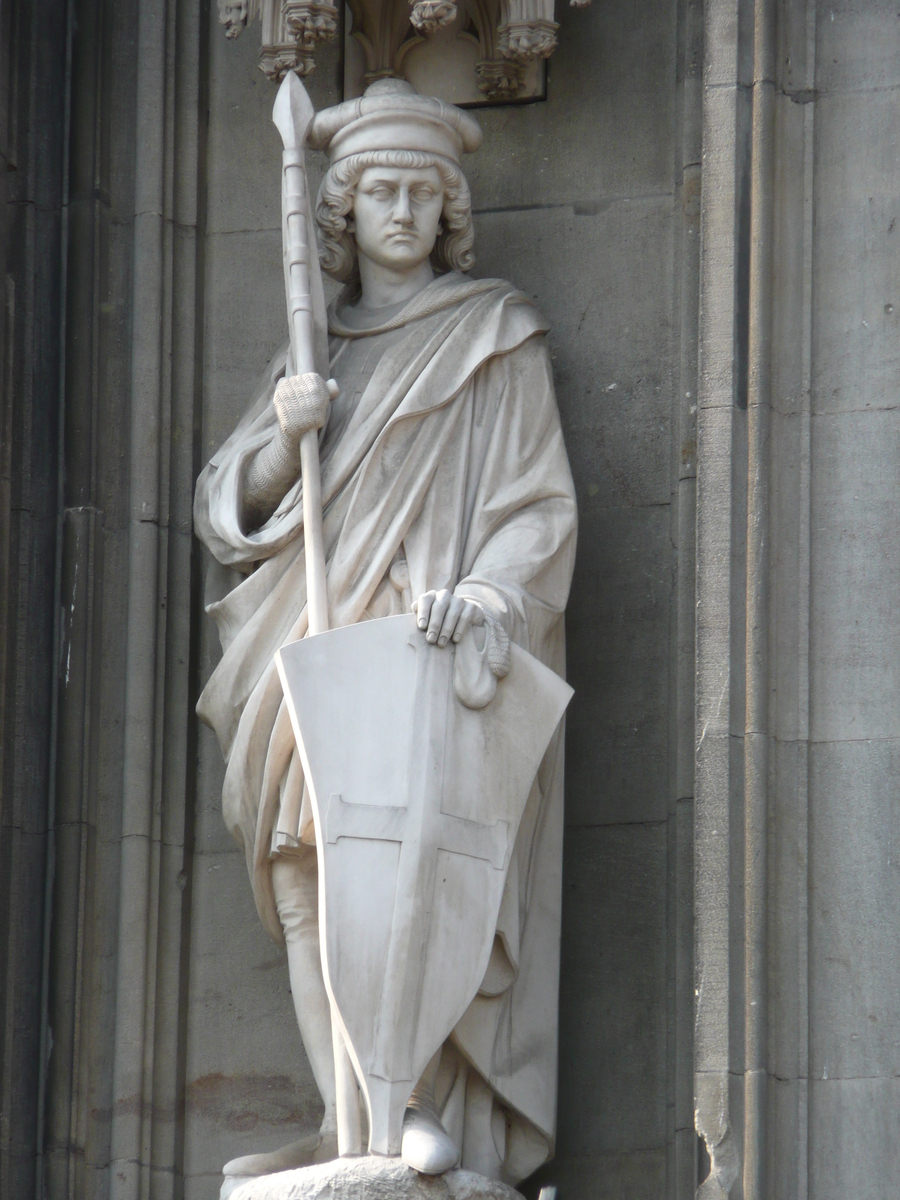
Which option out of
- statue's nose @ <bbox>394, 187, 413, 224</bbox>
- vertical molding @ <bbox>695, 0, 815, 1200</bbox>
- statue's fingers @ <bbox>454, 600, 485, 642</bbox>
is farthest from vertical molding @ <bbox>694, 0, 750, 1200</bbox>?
statue's nose @ <bbox>394, 187, 413, 224</bbox>

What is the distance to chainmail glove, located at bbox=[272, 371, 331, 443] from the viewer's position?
7016 millimetres

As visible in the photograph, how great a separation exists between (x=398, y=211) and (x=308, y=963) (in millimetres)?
1812

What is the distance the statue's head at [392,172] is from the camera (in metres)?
7.27

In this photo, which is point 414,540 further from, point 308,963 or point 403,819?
point 308,963

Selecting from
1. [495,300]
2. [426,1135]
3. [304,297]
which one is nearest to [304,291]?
[304,297]

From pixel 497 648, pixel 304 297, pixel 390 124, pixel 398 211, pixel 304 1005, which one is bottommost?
pixel 304 1005

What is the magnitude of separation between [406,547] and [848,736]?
113 centimetres

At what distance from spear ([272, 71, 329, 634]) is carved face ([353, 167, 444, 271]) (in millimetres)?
177

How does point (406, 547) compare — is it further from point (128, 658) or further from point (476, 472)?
point (128, 658)

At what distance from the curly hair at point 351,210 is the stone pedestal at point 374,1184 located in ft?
7.47

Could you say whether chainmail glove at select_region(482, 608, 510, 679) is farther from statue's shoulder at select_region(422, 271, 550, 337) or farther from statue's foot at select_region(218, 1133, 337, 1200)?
statue's foot at select_region(218, 1133, 337, 1200)

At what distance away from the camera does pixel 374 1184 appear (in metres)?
6.32

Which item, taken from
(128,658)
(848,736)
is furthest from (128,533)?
(848,736)

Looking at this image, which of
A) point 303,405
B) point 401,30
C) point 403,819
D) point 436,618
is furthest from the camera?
point 401,30
